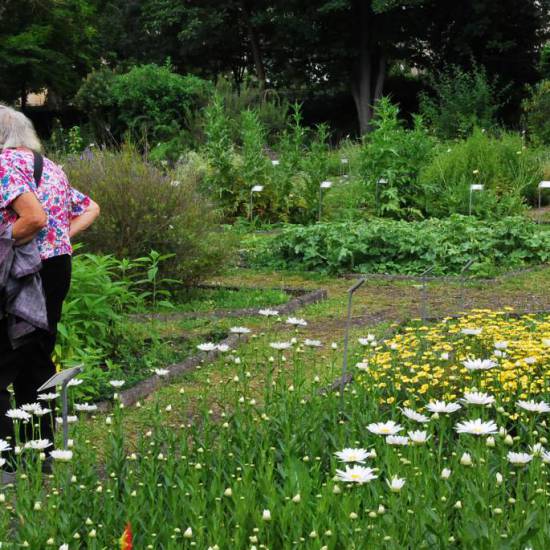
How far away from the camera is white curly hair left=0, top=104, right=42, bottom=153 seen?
4168mm

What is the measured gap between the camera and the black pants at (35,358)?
4227mm

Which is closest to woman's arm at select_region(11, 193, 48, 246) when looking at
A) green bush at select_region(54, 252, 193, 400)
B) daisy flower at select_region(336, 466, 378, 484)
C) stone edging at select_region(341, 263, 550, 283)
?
green bush at select_region(54, 252, 193, 400)

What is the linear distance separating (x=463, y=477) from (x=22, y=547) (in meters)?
1.30

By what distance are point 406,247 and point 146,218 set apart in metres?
2.94

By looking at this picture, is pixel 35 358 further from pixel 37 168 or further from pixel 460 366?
pixel 460 366

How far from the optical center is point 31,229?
4105mm

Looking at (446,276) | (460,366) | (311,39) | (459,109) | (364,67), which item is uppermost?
(311,39)

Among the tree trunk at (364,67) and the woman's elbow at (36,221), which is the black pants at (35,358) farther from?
the tree trunk at (364,67)

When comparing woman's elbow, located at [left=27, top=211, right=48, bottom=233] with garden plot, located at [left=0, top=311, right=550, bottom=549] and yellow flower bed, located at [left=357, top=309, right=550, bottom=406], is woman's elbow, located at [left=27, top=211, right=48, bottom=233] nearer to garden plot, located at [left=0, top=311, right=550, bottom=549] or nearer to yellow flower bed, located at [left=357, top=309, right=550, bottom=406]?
garden plot, located at [left=0, top=311, right=550, bottom=549]

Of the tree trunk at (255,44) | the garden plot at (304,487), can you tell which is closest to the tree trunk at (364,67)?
the tree trunk at (255,44)

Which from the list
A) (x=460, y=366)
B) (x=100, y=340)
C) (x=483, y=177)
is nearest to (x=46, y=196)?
(x=100, y=340)

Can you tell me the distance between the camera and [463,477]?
296 centimetres

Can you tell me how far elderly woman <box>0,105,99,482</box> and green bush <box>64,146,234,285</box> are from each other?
366 cm

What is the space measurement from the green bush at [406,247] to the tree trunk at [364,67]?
75.0 feet
